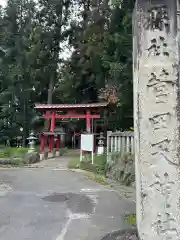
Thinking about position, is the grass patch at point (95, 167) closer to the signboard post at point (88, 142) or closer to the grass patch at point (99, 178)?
the grass patch at point (99, 178)

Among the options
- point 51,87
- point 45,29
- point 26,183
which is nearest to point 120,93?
point 26,183

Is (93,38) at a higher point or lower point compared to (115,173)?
higher

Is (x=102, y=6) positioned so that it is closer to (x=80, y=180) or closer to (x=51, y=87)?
(x=51, y=87)

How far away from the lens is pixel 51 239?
4.61 m

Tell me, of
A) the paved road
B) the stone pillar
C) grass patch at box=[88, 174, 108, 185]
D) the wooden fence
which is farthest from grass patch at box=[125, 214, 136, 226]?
grass patch at box=[88, 174, 108, 185]

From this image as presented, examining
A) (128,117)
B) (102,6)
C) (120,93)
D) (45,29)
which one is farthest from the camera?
(45,29)

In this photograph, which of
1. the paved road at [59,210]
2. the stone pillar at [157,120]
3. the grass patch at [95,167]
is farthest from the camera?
the grass patch at [95,167]

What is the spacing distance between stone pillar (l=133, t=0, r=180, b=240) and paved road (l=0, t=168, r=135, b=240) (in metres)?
1.46

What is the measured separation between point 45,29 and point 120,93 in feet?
40.6

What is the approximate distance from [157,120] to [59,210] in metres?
3.48

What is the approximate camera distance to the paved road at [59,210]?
4926mm

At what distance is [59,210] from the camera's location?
20.6 ft

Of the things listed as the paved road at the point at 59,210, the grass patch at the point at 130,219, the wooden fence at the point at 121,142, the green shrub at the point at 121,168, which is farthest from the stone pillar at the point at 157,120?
the wooden fence at the point at 121,142

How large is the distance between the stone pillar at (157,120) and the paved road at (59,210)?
146 centimetres
